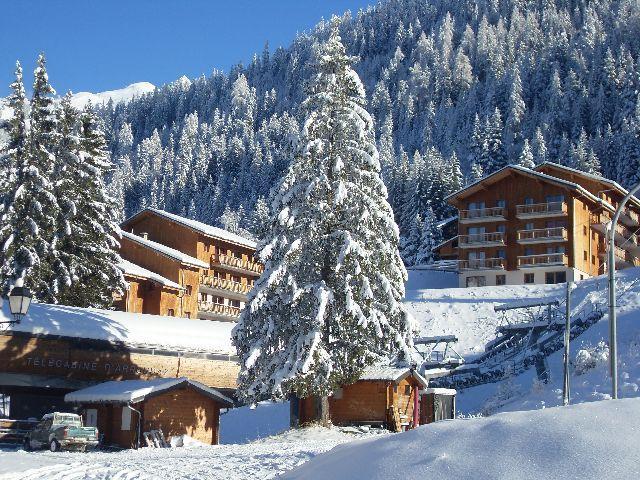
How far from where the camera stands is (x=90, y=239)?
4884cm

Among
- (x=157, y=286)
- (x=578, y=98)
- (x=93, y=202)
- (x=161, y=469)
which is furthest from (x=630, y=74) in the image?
(x=161, y=469)

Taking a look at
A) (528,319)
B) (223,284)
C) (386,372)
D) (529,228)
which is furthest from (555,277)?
(386,372)

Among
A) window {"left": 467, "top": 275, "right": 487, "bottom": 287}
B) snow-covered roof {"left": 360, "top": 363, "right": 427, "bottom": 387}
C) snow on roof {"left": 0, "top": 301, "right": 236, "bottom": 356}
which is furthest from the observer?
window {"left": 467, "top": 275, "right": 487, "bottom": 287}

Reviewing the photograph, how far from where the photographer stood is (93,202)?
49875mm

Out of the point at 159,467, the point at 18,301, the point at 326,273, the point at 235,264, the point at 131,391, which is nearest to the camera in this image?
the point at 159,467

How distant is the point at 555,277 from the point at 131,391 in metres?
49.9

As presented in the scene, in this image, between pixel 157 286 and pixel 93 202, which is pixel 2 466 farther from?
pixel 157 286

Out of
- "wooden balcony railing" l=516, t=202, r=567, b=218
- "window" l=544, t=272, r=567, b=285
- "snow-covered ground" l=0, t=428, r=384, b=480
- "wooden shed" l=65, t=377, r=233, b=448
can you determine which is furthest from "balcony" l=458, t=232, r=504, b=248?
"snow-covered ground" l=0, t=428, r=384, b=480

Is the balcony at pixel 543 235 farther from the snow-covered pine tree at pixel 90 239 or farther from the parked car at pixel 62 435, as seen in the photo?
the parked car at pixel 62 435

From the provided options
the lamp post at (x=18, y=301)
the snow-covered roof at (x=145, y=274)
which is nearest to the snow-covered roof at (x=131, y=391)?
the lamp post at (x=18, y=301)

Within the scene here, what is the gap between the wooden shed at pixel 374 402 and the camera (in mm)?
37719

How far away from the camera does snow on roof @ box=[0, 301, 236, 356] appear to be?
4256 cm

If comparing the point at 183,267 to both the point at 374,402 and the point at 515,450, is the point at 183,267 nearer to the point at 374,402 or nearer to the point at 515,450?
the point at 374,402

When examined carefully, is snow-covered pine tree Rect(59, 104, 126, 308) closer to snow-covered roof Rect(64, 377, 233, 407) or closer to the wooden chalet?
snow-covered roof Rect(64, 377, 233, 407)
